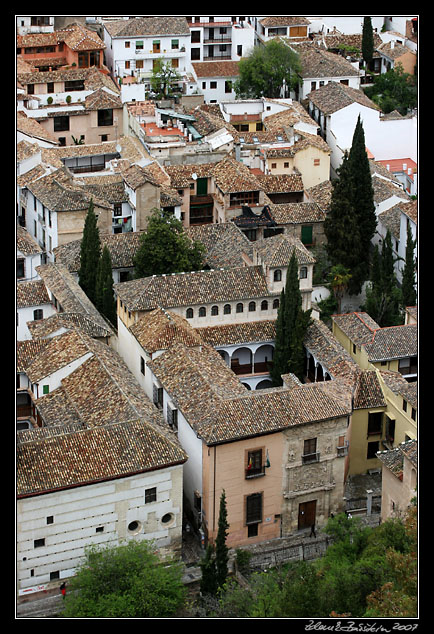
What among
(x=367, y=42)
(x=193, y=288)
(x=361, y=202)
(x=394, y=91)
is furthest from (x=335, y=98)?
(x=193, y=288)

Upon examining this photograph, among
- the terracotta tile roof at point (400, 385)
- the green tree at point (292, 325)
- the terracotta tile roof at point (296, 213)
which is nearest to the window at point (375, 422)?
the terracotta tile roof at point (400, 385)

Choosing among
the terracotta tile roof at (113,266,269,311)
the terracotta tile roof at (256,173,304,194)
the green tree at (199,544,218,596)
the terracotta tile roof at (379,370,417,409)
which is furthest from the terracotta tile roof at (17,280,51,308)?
the green tree at (199,544,218,596)

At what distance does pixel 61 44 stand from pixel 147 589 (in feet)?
200

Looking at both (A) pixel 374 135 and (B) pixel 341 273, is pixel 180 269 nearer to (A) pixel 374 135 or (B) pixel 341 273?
(B) pixel 341 273

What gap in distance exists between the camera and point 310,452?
5462 centimetres

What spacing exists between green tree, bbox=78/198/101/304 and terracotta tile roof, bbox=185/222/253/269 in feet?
18.4

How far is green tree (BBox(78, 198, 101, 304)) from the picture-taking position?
69.1m

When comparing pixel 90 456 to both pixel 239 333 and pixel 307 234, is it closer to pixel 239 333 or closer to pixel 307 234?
pixel 239 333

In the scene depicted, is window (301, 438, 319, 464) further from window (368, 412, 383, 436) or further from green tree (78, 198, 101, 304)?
green tree (78, 198, 101, 304)

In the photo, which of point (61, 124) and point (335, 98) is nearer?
point (61, 124)

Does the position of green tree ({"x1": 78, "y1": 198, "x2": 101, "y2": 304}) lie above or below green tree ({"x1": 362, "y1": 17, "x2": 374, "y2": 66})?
below

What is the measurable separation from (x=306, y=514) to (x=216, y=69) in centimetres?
4888

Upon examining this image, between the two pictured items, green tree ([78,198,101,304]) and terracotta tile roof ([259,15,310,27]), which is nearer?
green tree ([78,198,101,304])

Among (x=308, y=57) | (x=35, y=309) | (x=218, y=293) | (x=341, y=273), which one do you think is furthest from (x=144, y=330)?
(x=308, y=57)
